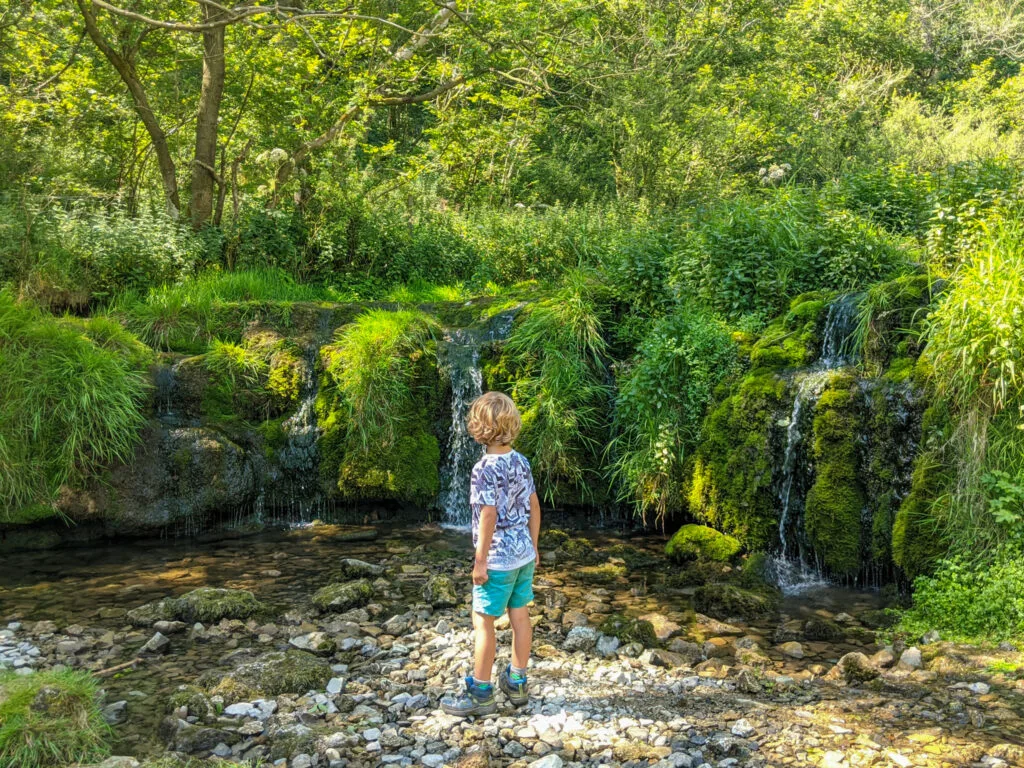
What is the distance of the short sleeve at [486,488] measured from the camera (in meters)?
4.39

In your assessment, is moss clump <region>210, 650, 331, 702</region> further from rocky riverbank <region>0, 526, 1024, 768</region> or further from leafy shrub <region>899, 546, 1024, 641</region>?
leafy shrub <region>899, 546, 1024, 641</region>

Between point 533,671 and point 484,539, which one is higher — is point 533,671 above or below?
below

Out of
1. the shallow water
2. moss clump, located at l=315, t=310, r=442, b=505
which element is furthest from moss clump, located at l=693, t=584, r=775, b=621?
moss clump, located at l=315, t=310, r=442, b=505

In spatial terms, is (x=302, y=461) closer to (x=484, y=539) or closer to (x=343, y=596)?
(x=343, y=596)

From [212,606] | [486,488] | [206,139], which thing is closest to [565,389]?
[212,606]

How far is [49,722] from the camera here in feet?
12.8

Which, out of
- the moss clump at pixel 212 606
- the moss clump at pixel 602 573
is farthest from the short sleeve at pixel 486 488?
the moss clump at pixel 602 573

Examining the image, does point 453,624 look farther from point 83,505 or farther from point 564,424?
point 83,505

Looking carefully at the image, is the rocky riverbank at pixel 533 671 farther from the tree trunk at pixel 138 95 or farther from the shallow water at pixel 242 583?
the tree trunk at pixel 138 95

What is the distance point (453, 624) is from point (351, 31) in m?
10.6

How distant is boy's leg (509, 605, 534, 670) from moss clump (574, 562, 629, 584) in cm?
255

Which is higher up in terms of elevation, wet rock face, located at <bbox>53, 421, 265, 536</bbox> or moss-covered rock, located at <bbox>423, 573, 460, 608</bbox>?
wet rock face, located at <bbox>53, 421, 265, 536</bbox>

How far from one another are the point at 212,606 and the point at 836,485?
5.25 meters

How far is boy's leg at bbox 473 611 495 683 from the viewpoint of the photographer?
14.6 ft
